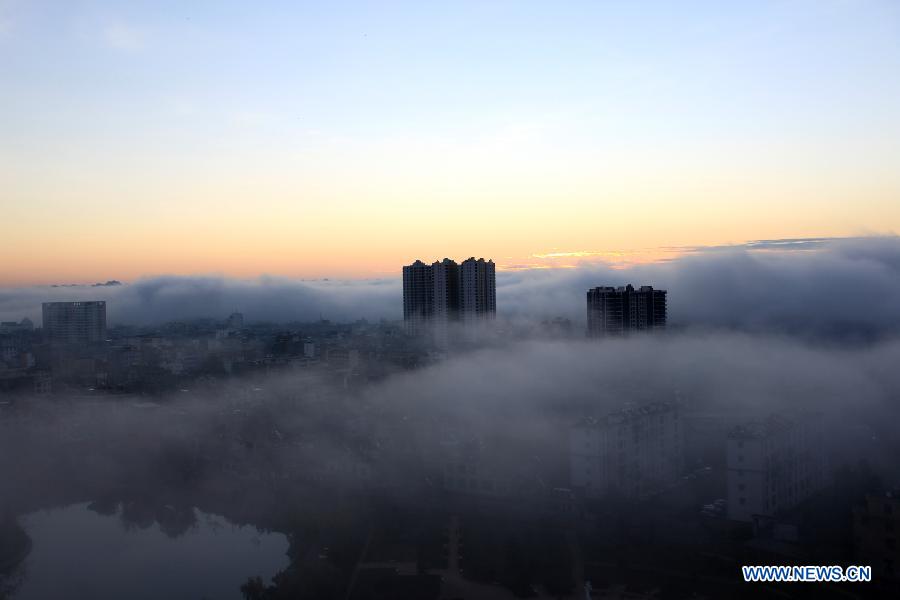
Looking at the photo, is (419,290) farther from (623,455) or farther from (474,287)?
(623,455)

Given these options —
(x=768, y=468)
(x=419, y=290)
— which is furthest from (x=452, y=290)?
(x=768, y=468)

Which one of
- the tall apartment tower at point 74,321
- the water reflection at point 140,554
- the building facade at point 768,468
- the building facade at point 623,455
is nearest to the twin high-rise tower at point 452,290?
the building facade at point 623,455

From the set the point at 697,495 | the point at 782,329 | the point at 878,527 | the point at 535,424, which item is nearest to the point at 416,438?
the point at 535,424

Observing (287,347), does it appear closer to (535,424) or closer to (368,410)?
(368,410)

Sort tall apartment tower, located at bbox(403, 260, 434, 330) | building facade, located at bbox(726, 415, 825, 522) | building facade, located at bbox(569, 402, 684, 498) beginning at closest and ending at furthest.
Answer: building facade, located at bbox(726, 415, 825, 522) < building facade, located at bbox(569, 402, 684, 498) < tall apartment tower, located at bbox(403, 260, 434, 330)

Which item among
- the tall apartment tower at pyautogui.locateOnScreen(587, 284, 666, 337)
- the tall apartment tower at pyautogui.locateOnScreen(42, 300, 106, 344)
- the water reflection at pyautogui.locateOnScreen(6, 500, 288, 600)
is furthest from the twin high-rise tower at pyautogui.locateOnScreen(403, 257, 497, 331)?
the tall apartment tower at pyautogui.locateOnScreen(42, 300, 106, 344)

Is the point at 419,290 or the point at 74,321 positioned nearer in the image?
the point at 419,290

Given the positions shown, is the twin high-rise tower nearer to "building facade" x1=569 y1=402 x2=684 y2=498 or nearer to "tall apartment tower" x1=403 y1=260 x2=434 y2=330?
"tall apartment tower" x1=403 y1=260 x2=434 y2=330

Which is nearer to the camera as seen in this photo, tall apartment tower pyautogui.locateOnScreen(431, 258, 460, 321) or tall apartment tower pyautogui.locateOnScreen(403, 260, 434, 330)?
tall apartment tower pyautogui.locateOnScreen(431, 258, 460, 321)
